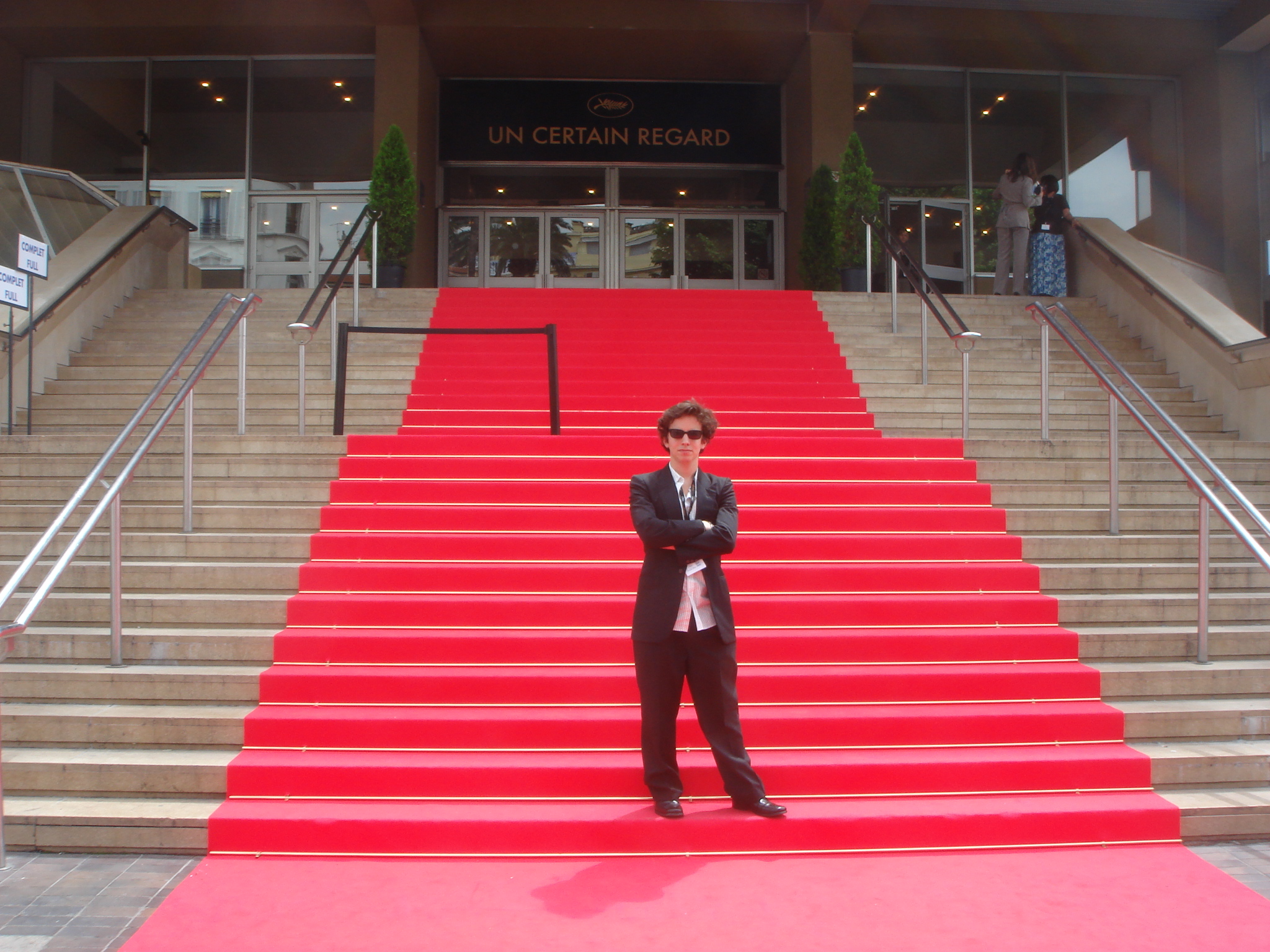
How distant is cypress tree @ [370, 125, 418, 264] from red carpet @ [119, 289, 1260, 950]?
6.10 m

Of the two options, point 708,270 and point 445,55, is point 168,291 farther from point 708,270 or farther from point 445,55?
point 708,270

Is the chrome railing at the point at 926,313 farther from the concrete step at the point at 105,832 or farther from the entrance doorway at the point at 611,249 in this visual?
the entrance doorway at the point at 611,249

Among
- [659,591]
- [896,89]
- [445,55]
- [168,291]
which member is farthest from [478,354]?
[896,89]

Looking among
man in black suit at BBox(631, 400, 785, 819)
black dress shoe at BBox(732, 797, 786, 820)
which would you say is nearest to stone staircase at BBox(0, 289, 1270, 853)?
black dress shoe at BBox(732, 797, 786, 820)

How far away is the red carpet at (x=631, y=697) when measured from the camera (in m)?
3.49

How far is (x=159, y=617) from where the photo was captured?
4.60m

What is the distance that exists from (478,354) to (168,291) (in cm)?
426

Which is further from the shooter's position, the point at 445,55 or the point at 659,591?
the point at 445,55

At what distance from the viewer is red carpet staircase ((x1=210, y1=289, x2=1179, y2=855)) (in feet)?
11.8

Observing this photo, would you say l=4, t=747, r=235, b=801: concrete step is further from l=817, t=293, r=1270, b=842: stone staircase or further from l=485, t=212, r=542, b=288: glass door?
l=485, t=212, r=542, b=288: glass door

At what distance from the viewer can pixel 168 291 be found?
33.5 feet

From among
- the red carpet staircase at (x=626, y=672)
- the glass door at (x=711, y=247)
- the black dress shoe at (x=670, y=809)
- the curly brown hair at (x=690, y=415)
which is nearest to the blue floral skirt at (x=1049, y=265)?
the red carpet staircase at (x=626, y=672)

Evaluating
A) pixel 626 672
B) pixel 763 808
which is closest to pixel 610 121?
pixel 626 672

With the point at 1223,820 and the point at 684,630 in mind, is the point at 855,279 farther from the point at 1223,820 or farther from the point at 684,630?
the point at 684,630
